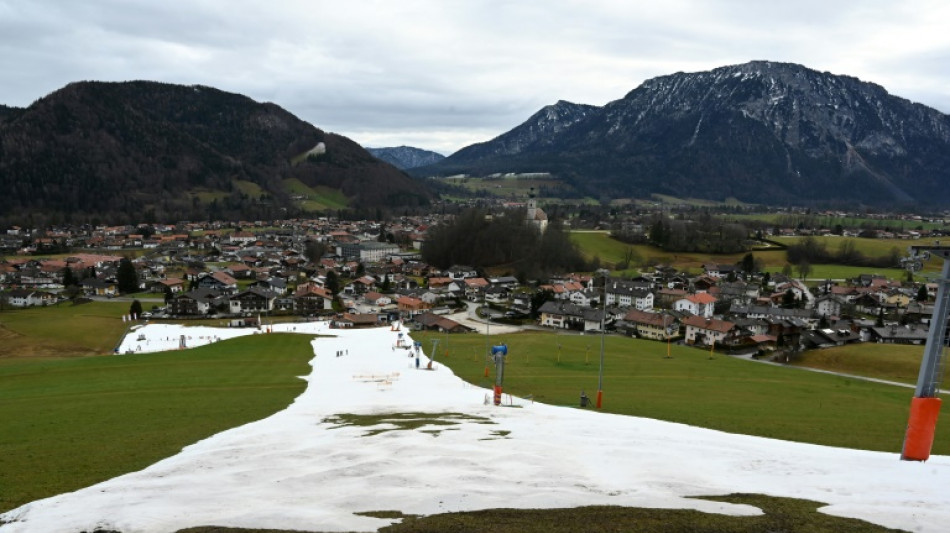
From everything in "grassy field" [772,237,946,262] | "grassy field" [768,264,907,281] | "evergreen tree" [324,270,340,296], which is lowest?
"evergreen tree" [324,270,340,296]

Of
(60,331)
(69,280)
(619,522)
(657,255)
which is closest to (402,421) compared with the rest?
(619,522)

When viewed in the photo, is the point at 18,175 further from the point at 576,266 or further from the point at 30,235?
the point at 576,266

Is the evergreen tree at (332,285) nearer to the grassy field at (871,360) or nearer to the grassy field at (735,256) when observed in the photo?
the grassy field at (735,256)

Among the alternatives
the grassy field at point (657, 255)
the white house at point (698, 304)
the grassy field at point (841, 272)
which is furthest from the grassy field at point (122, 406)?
the grassy field at point (841, 272)

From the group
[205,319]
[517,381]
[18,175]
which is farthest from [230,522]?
[18,175]

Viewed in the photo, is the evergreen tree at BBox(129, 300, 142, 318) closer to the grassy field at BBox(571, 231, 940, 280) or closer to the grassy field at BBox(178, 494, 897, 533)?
the grassy field at BBox(178, 494, 897, 533)

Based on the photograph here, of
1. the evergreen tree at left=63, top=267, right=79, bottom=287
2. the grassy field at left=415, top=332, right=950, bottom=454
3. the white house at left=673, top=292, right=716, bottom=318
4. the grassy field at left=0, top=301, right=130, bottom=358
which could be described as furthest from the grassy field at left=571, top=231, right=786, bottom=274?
the evergreen tree at left=63, top=267, right=79, bottom=287

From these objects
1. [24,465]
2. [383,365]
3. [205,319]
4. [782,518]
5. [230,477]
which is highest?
[782,518]
